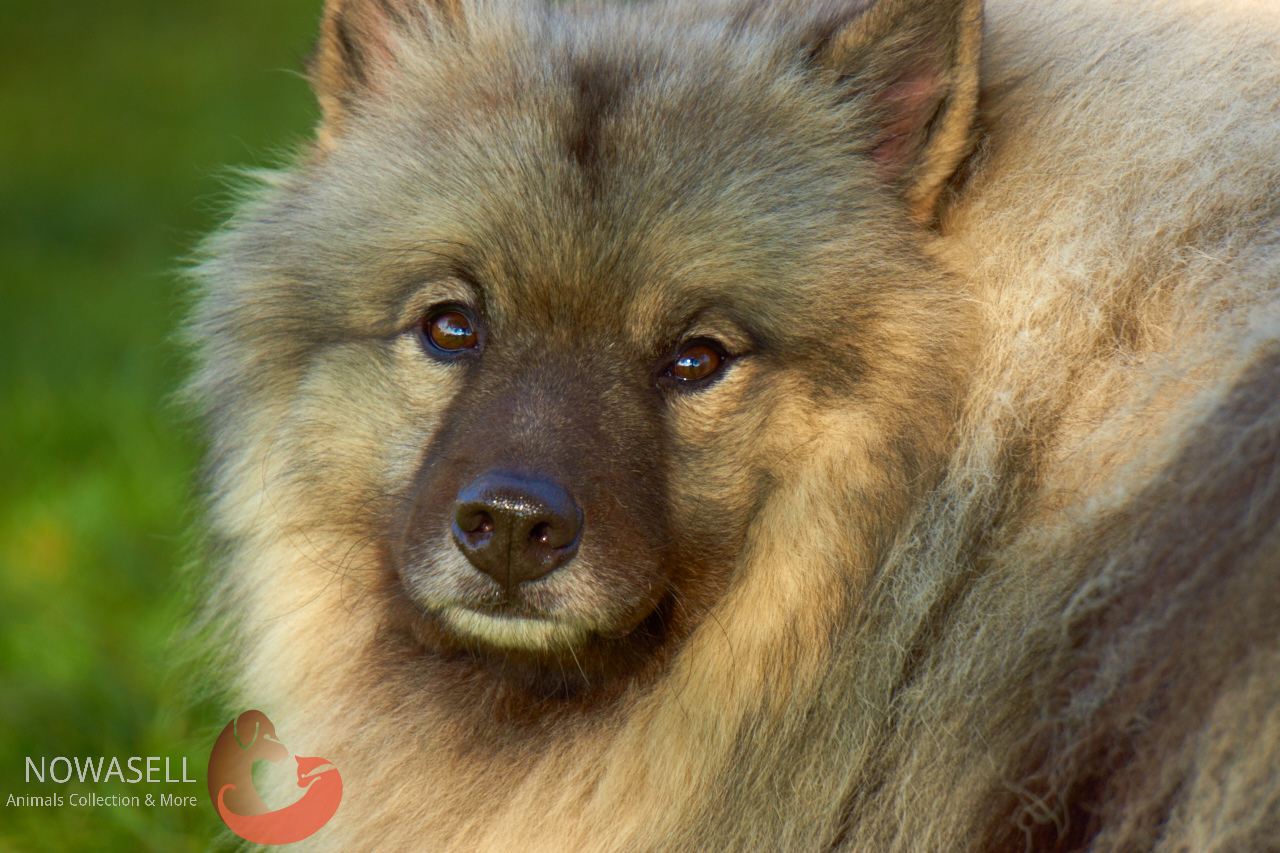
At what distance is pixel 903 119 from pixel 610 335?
2.48 feet

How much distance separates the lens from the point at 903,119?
246cm

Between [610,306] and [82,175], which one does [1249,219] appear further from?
[82,175]

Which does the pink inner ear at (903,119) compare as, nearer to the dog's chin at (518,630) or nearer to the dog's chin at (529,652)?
the dog's chin at (529,652)

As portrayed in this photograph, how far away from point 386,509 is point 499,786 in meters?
0.64

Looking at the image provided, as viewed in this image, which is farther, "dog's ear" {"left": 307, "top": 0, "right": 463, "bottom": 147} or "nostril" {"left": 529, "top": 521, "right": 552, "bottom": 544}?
"dog's ear" {"left": 307, "top": 0, "right": 463, "bottom": 147}

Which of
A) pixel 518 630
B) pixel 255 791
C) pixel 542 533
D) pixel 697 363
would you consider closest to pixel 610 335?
pixel 697 363

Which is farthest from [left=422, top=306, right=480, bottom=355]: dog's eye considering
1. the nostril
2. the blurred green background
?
the blurred green background

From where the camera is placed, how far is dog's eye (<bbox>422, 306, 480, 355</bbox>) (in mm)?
2512

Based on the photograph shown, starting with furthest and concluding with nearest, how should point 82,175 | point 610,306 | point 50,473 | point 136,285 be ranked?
1. point 82,175
2. point 136,285
3. point 50,473
4. point 610,306

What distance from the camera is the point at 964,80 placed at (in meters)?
2.34

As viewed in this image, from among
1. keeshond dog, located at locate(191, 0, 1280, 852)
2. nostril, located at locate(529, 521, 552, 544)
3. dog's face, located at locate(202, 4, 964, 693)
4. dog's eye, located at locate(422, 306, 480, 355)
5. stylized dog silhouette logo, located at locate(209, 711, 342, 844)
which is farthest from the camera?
stylized dog silhouette logo, located at locate(209, 711, 342, 844)

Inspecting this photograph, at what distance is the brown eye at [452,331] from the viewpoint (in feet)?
8.25

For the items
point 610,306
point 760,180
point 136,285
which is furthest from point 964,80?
point 136,285

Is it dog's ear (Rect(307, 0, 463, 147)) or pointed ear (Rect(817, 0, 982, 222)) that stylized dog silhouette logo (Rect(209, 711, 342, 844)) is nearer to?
dog's ear (Rect(307, 0, 463, 147))
